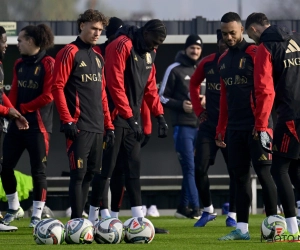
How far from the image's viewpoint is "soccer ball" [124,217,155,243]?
940 cm

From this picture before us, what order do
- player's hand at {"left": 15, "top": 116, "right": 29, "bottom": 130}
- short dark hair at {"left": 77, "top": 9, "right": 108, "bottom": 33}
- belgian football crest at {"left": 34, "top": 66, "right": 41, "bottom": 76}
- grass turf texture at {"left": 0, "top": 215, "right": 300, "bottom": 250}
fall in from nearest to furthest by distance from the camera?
grass turf texture at {"left": 0, "top": 215, "right": 300, "bottom": 250}
short dark hair at {"left": 77, "top": 9, "right": 108, "bottom": 33}
player's hand at {"left": 15, "top": 116, "right": 29, "bottom": 130}
belgian football crest at {"left": 34, "top": 66, "right": 41, "bottom": 76}

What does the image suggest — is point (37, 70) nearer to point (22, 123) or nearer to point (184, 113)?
point (22, 123)

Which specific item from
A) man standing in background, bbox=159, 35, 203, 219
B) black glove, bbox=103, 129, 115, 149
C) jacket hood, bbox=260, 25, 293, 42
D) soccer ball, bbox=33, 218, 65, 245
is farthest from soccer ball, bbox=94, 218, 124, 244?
man standing in background, bbox=159, 35, 203, 219

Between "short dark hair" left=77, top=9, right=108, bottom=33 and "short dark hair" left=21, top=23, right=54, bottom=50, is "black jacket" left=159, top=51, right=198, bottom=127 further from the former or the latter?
"short dark hair" left=77, top=9, right=108, bottom=33

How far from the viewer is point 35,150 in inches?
477

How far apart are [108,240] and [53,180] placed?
323 inches

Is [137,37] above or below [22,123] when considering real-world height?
above

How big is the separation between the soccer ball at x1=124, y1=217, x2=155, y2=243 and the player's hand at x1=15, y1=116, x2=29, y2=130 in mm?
2544

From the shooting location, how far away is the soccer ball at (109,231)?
928 centimetres

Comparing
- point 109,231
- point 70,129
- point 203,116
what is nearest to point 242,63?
point 70,129

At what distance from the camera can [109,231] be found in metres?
9.27

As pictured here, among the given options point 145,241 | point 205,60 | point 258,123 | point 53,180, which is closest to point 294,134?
point 258,123

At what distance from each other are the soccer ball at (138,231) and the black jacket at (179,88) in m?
5.78

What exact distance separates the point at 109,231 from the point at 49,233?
55 centimetres
